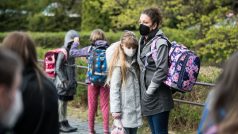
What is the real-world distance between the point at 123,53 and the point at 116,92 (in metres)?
0.49

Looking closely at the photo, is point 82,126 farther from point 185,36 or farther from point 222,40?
point 185,36

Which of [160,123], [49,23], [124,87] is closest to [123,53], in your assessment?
[124,87]

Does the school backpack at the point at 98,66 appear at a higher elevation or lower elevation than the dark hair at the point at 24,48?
lower

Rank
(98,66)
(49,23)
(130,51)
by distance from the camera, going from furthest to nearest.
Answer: (49,23)
(98,66)
(130,51)

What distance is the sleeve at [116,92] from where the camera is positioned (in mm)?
6652

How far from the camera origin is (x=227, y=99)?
115 inches

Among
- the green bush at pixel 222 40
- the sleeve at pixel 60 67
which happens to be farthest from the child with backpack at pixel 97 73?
the green bush at pixel 222 40

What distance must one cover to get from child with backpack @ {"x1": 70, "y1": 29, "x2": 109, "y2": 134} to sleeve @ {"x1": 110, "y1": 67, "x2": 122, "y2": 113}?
1155mm

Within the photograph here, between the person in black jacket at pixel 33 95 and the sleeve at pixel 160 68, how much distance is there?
2.39m

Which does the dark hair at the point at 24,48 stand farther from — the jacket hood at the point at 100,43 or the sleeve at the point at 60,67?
the sleeve at the point at 60,67

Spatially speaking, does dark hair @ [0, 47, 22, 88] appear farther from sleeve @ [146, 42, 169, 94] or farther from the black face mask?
the black face mask

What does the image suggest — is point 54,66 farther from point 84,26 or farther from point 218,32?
point 84,26

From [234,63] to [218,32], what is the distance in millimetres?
10064

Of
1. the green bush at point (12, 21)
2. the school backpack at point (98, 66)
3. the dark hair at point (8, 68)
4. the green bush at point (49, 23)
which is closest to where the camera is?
the dark hair at point (8, 68)
